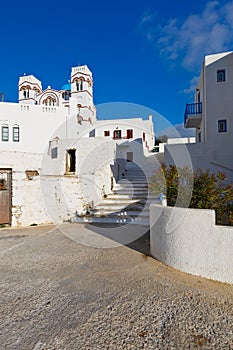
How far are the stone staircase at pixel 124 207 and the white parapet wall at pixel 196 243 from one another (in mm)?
3568

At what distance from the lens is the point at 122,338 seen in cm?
216

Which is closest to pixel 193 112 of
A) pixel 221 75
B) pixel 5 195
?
pixel 221 75

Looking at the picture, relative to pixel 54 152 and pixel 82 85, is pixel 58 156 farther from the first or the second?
pixel 82 85

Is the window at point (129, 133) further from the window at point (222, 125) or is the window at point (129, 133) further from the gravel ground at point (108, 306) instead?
the gravel ground at point (108, 306)

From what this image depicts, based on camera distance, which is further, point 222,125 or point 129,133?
point 129,133

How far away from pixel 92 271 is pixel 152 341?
6.09 feet

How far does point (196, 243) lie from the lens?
11.2 ft

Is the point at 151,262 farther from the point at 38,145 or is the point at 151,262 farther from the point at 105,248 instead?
the point at 38,145

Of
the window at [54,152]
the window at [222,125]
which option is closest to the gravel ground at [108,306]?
the window at [222,125]

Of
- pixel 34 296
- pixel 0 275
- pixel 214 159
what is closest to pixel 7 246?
pixel 0 275

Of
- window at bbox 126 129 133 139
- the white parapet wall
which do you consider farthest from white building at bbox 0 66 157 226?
the white parapet wall

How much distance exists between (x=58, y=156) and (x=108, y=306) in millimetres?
14161

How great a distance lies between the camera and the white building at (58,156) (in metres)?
7.60

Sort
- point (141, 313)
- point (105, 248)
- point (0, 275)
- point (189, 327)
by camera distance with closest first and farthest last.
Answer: point (189, 327) < point (141, 313) < point (0, 275) < point (105, 248)
